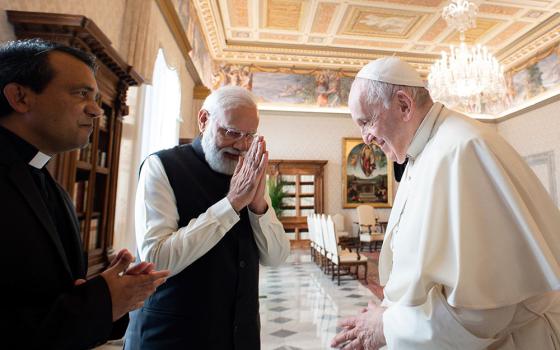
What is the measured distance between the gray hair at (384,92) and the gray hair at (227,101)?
1.68 feet

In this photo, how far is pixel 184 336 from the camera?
4.30 feet

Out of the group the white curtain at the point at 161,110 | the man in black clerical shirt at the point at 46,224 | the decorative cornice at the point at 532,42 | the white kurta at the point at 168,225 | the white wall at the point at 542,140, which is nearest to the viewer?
the man in black clerical shirt at the point at 46,224

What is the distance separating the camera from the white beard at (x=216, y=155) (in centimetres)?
156

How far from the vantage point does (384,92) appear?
1464 mm

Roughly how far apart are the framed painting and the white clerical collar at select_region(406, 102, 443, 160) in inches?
410

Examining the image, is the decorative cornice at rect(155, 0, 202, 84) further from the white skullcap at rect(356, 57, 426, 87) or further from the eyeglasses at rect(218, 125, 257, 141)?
the white skullcap at rect(356, 57, 426, 87)

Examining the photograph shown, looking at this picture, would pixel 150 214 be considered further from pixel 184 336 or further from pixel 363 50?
pixel 363 50

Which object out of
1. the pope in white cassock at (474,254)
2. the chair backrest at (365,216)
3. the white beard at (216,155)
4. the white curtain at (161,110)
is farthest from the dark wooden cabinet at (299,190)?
the pope in white cassock at (474,254)

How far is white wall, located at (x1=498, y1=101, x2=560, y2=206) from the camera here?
10203mm

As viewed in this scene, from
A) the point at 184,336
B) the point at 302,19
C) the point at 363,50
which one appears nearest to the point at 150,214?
the point at 184,336

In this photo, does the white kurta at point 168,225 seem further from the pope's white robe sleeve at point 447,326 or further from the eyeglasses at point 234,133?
the pope's white robe sleeve at point 447,326

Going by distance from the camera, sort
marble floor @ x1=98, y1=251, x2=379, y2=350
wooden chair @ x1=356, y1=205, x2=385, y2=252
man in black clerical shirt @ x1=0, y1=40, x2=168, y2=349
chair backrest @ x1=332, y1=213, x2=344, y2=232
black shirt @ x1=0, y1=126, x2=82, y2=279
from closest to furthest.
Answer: man in black clerical shirt @ x1=0, y1=40, x2=168, y2=349 → black shirt @ x1=0, y1=126, x2=82, y2=279 → marble floor @ x1=98, y1=251, x2=379, y2=350 → wooden chair @ x1=356, y1=205, x2=385, y2=252 → chair backrest @ x1=332, y1=213, x2=344, y2=232

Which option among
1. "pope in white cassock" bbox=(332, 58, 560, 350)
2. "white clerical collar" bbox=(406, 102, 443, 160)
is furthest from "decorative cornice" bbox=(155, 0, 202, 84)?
"pope in white cassock" bbox=(332, 58, 560, 350)

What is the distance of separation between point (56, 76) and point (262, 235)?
993mm
